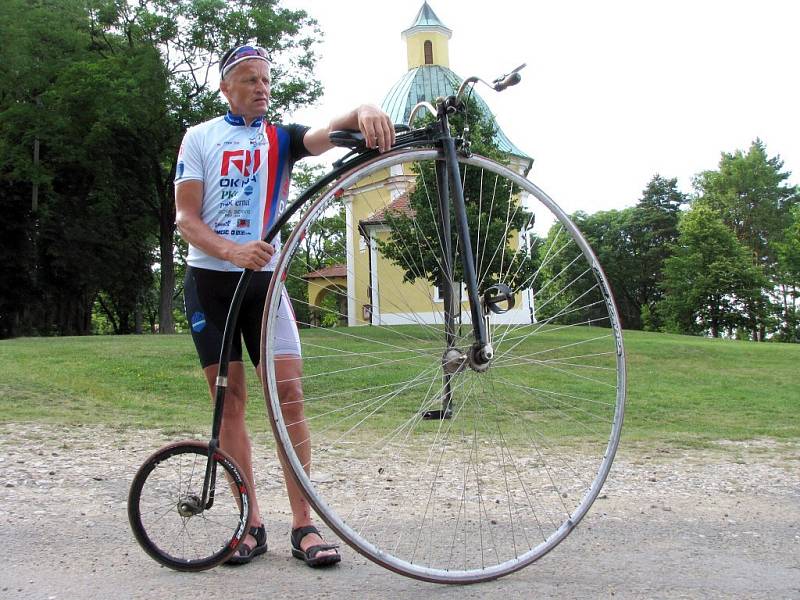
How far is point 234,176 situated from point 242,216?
17cm

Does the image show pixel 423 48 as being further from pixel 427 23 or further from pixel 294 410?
pixel 294 410

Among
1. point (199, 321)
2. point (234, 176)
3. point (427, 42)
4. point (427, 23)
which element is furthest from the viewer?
point (427, 42)

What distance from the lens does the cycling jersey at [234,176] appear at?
332 centimetres

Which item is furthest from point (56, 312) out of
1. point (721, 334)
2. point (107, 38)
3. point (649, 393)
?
point (721, 334)

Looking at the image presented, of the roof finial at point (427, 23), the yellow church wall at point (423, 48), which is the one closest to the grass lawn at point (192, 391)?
the yellow church wall at point (423, 48)

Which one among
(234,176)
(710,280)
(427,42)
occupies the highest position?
(427,42)

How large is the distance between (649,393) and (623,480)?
352 inches

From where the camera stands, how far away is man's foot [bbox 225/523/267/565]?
10.8 ft

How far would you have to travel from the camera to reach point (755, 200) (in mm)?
63188

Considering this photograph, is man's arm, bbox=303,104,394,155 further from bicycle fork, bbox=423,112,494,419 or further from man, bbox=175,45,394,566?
bicycle fork, bbox=423,112,494,419

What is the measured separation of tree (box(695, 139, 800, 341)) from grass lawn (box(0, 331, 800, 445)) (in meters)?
45.7

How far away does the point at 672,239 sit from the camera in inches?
2534

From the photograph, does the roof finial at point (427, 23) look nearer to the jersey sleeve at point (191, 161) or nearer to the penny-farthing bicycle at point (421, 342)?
the penny-farthing bicycle at point (421, 342)

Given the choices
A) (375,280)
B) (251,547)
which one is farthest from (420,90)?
(251,547)
